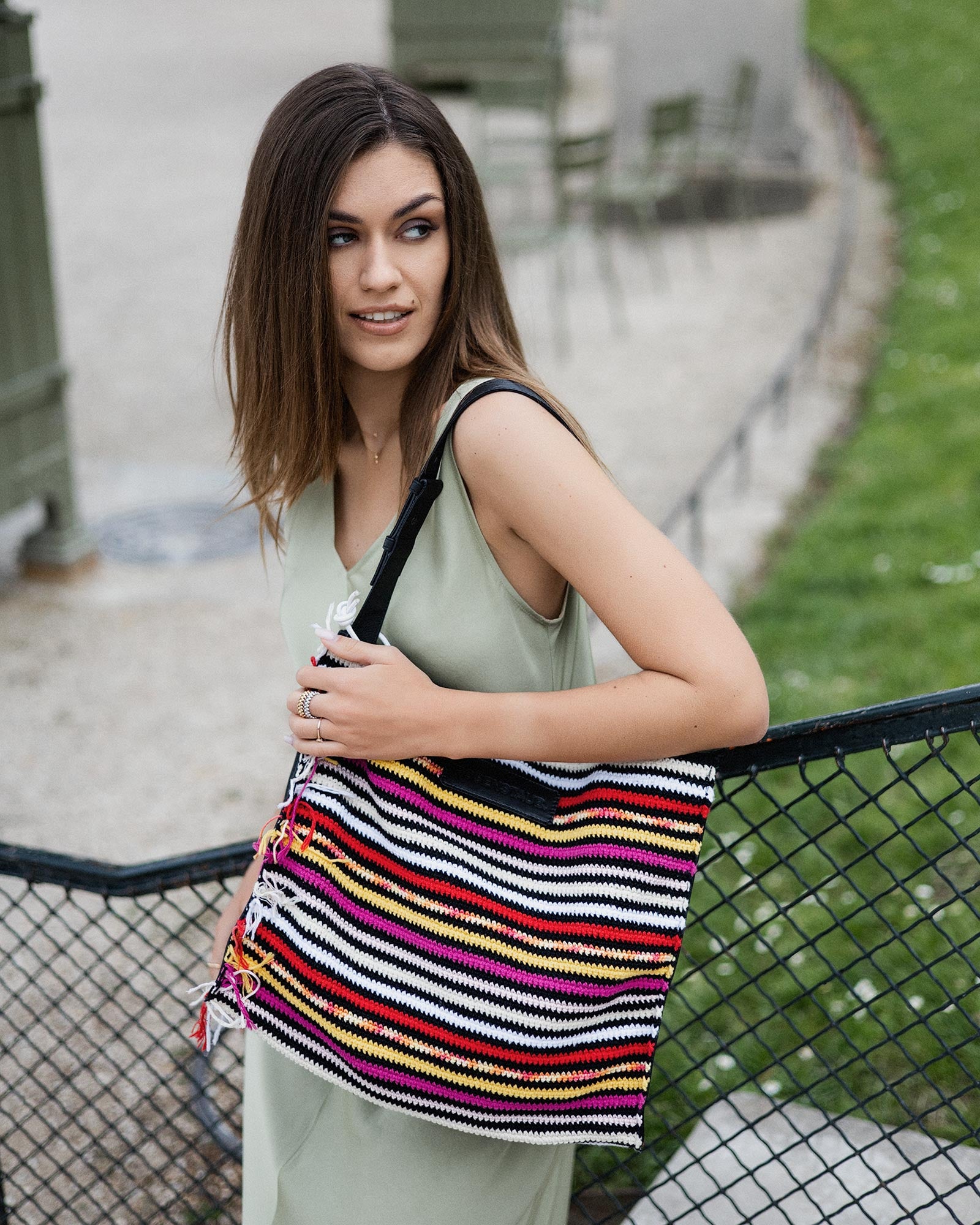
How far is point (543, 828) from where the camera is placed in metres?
1.54

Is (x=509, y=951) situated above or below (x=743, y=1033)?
above

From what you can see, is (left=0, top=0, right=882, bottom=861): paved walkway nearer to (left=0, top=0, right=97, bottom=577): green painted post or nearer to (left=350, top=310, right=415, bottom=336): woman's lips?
(left=0, top=0, right=97, bottom=577): green painted post

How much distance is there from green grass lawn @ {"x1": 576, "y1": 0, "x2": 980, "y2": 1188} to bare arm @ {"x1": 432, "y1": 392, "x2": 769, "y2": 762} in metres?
0.23

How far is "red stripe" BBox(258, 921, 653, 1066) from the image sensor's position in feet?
5.04

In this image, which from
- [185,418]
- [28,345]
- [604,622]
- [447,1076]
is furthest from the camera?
[185,418]

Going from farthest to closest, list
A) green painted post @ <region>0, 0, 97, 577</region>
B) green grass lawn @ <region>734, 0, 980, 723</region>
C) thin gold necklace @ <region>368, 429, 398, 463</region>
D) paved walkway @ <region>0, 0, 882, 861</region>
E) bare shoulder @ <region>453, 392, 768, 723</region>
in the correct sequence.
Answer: green painted post @ <region>0, 0, 97, 577</region> → green grass lawn @ <region>734, 0, 980, 723</region> → paved walkway @ <region>0, 0, 882, 861</region> → thin gold necklace @ <region>368, 429, 398, 463</region> → bare shoulder @ <region>453, 392, 768, 723</region>

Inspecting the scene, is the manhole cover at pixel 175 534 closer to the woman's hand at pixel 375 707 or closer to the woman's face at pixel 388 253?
the woman's face at pixel 388 253

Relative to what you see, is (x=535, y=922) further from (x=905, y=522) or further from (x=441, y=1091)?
(x=905, y=522)

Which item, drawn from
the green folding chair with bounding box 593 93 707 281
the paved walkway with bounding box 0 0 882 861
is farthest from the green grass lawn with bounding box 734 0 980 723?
the green folding chair with bounding box 593 93 707 281

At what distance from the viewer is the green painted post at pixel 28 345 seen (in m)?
5.49

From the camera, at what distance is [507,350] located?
1.74m

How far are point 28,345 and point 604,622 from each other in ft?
16.4

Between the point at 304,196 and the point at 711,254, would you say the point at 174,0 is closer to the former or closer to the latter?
the point at 711,254

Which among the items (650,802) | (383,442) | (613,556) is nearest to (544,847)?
(650,802)
